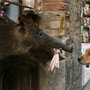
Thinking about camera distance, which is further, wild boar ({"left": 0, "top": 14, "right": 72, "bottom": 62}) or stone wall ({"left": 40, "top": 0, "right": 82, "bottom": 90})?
stone wall ({"left": 40, "top": 0, "right": 82, "bottom": 90})

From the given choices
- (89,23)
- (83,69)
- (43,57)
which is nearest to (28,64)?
(43,57)

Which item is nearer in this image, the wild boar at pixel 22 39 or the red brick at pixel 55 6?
the wild boar at pixel 22 39

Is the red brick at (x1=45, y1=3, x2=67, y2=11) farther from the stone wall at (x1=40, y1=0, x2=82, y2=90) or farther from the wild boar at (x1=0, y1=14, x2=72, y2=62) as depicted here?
the wild boar at (x1=0, y1=14, x2=72, y2=62)

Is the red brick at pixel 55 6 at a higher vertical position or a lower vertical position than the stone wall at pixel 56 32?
higher

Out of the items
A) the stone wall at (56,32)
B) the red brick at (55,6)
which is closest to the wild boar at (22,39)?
the stone wall at (56,32)

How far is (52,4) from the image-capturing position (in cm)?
225

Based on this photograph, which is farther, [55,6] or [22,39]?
[55,6]

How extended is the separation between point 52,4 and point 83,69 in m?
1.07

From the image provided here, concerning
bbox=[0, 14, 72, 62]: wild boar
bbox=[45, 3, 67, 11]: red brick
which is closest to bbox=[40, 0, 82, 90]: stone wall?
bbox=[45, 3, 67, 11]: red brick

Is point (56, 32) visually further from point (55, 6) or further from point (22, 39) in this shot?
point (22, 39)

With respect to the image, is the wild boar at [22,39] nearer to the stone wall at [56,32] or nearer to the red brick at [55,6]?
the stone wall at [56,32]

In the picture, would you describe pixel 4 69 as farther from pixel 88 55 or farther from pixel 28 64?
pixel 88 55

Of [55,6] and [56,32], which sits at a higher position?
[55,6]

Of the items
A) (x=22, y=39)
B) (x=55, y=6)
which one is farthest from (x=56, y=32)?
(x=22, y=39)
